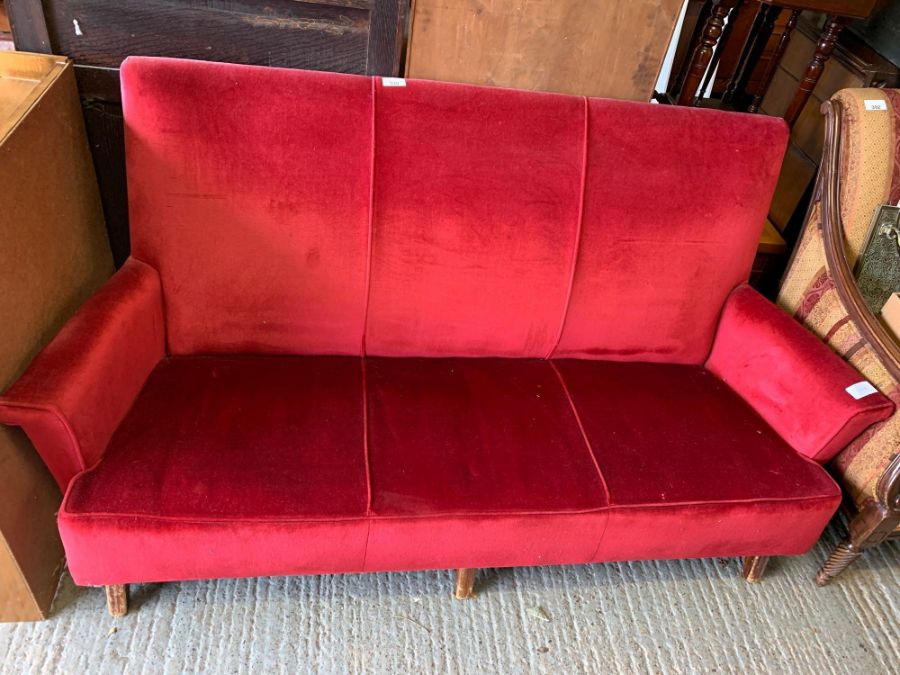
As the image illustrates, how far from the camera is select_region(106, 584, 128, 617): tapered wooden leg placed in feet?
4.50

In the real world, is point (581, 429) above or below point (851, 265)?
below

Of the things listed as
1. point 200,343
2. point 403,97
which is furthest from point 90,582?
point 403,97

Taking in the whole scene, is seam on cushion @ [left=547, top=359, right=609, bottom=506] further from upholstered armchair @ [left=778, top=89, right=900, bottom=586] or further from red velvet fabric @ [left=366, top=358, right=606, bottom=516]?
upholstered armchair @ [left=778, top=89, right=900, bottom=586]

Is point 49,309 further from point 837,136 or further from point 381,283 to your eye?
point 837,136

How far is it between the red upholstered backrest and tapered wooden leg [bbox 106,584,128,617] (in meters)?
0.52

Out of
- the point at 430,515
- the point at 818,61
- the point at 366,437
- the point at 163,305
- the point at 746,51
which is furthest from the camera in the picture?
the point at 746,51

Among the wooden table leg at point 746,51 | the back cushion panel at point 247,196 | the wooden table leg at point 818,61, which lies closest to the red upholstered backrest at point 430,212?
the back cushion panel at point 247,196

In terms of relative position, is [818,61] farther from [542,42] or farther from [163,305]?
[163,305]

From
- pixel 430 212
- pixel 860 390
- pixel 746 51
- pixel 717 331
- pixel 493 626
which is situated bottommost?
pixel 493 626

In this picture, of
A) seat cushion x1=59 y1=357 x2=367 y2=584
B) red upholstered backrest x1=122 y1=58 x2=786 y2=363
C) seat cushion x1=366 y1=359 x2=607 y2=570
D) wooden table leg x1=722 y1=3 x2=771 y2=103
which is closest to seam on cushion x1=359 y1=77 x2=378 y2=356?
red upholstered backrest x1=122 y1=58 x2=786 y2=363

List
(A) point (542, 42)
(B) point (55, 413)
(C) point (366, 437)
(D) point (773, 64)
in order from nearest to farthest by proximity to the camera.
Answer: (B) point (55, 413) → (C) point (366, 437) → (A) point (542, 42) → (D) point (773, 64)

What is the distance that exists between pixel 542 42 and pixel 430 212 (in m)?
0.50

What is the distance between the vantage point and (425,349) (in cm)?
167

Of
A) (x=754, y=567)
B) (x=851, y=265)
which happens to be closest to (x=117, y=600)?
(x=754, y=567)
